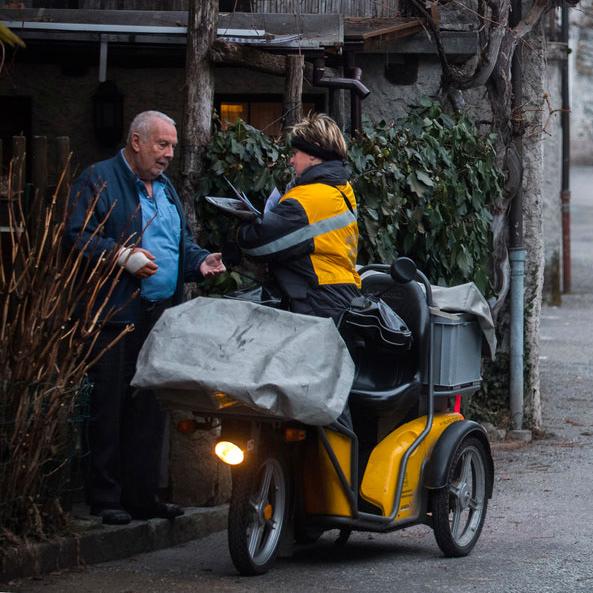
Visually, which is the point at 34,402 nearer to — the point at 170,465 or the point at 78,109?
the point at 170,465

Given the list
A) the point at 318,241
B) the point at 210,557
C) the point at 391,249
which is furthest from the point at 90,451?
the point at 391,249

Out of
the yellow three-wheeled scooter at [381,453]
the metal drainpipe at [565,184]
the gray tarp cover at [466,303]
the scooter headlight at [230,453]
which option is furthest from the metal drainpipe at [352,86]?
the metal drainpipe at [565,184]

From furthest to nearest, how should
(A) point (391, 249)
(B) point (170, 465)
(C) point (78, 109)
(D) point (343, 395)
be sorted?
(C) point (78, 109) < (A) point (391, 249) < (B) point (170, 465) < (D) point (343, 395)

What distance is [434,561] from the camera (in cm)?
677

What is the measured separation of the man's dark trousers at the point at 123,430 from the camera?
6844 mm

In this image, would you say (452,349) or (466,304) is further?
(466,304)

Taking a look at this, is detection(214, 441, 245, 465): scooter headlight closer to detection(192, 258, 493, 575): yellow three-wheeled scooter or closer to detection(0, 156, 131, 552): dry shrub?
detection(192, 258, 493, 575): yellow three-wheeled scooter

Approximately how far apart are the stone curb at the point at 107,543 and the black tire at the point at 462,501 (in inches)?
49.9

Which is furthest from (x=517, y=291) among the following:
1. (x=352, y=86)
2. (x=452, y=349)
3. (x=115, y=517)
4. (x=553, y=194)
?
(x=553, y=194)

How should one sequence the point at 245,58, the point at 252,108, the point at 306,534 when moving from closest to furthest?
the point at 306,534, the point at 245,58, the point at 252,108

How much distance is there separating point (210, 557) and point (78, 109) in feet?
26.0

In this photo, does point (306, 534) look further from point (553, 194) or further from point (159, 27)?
point (553, 194)

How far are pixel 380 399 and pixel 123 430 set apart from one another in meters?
1.33

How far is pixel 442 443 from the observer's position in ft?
22.2
